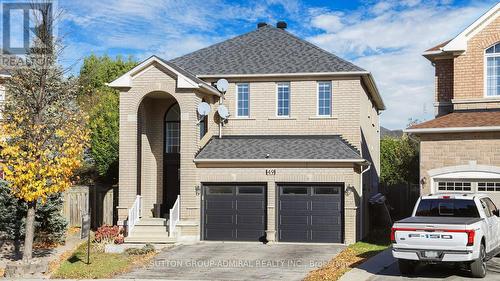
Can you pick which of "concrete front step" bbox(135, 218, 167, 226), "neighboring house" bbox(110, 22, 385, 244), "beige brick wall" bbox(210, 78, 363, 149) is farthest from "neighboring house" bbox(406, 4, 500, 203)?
"concrete front step" bbox(135, 218, 167, 226)

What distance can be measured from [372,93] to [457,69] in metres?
8.38

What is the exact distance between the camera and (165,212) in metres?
26.0

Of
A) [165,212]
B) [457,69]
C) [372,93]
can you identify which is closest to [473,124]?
[457,69]

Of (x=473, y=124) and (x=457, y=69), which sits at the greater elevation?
(x=457, y=69)

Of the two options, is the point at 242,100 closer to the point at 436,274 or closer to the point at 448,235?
the point at 436,274

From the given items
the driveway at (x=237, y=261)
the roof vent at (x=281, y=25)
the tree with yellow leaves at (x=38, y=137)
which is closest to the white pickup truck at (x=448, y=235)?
the driveway at (x=237, y=261)

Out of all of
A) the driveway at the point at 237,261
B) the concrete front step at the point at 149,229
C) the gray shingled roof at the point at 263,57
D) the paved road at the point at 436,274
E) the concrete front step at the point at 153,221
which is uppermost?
the gray shingled roof at the point at 263,57

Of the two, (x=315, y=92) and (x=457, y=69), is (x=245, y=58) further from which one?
(x=457, y=69)

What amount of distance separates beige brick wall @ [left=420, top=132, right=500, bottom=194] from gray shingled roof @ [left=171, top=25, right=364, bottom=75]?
222 inches

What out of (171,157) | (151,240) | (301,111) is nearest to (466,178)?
(301,111)

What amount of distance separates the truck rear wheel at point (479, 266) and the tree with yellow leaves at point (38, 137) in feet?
37.0

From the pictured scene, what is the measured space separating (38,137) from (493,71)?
49.7ft

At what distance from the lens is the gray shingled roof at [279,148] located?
23428 millimetres

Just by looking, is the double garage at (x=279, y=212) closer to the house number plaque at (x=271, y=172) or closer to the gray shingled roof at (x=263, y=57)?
the house number plaque at (x=271, y=172)
